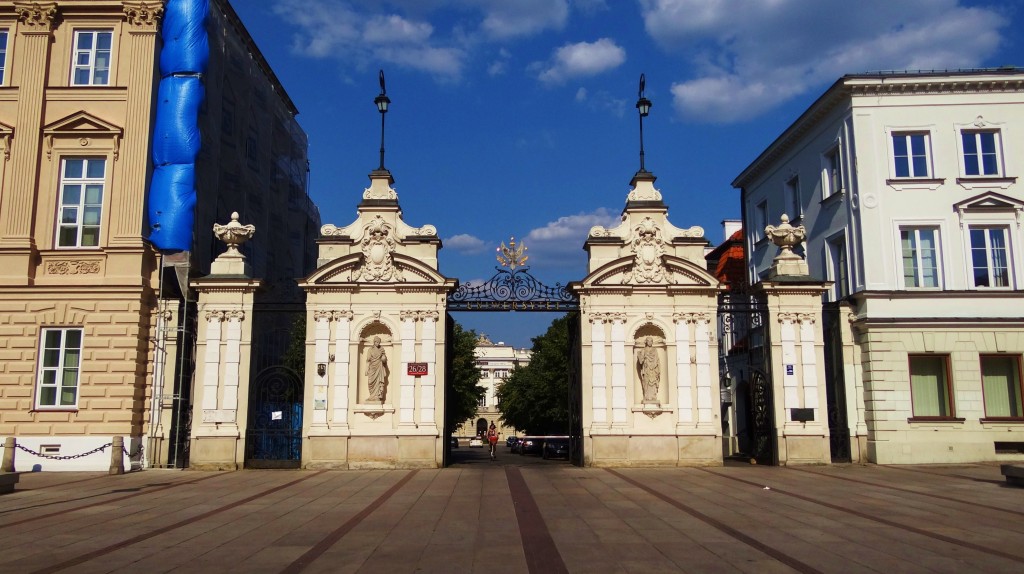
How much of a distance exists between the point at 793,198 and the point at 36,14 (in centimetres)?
2841

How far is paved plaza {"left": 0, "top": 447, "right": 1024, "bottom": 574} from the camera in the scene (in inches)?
401

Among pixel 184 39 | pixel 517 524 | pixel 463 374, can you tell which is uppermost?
pixel 184 39

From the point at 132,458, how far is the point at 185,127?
33.6 ft

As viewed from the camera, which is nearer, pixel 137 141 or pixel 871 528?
pixel 871 528

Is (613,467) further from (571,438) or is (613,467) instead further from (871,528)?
(871,528)

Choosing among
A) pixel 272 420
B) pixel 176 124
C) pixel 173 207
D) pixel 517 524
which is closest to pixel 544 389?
pixel 272 420

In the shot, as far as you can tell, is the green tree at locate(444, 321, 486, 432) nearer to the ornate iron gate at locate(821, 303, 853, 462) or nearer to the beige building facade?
the beige building facade

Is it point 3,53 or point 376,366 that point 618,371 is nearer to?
point 376,366

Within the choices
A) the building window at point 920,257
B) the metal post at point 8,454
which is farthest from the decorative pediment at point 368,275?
the building window at point 920,257

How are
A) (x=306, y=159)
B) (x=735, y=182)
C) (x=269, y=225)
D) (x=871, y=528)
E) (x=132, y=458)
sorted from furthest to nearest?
(x=306, y=159) → (x=735, y=182) → (x=269, y=225) → (x=132, y=458) → (x=871, y=528)

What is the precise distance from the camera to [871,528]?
12.7 meters

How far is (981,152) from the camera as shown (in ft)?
90.8

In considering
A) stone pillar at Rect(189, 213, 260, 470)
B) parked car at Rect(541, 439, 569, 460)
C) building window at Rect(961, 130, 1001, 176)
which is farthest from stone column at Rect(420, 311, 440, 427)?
parked car at Rect(541, 439, 569, 460)

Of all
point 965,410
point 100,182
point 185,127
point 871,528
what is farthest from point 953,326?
point 100,182
